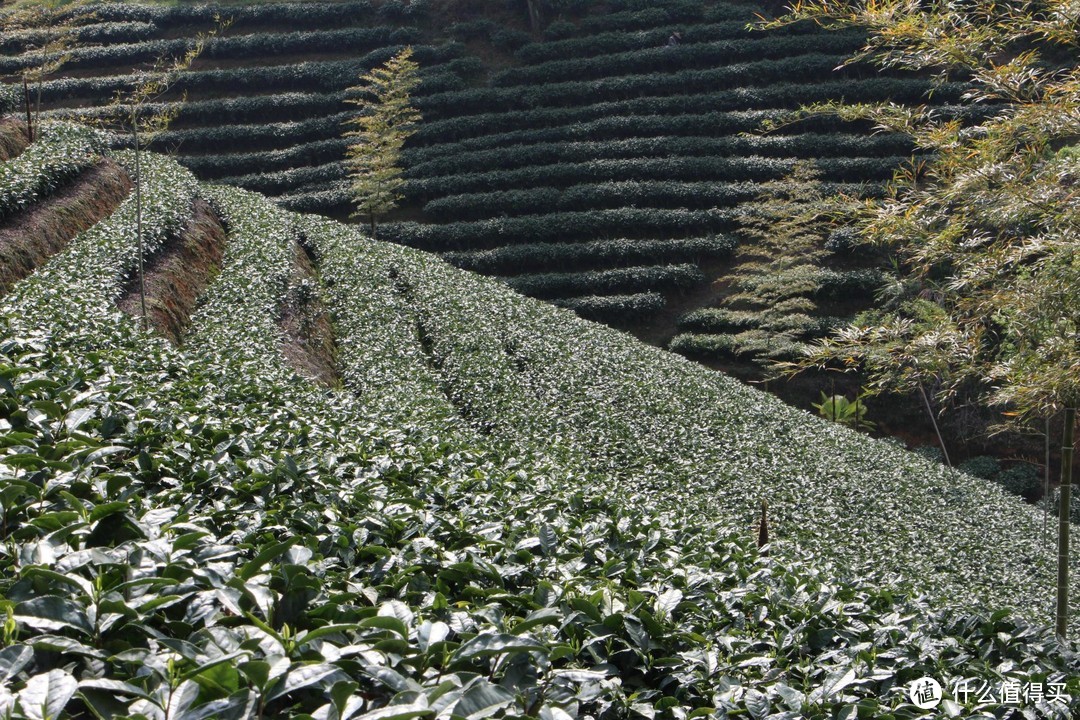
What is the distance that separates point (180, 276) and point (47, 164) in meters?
3.48

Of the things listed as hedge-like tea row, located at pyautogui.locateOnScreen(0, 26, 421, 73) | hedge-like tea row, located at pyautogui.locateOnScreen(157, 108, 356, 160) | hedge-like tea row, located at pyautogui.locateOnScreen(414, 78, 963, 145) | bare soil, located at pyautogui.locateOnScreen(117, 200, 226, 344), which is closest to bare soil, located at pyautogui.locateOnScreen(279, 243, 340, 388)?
bare soil, located at pyautogui.locateOnScreen(117, 200, 226, 344)

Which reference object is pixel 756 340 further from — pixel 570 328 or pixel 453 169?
pixel 453 169

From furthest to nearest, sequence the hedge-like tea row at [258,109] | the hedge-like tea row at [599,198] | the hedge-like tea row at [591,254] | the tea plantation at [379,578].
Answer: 1. the hedge-like tea row at [258,109]
2. the hedge-like tea row at [599,198]
3. the hedge-like tea row at [591,254]
4. the tea plantation at [379,578]

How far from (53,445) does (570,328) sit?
1381cm

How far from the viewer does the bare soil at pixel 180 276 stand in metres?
12.3

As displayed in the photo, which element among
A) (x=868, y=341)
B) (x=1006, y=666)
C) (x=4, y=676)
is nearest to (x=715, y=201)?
(x=868, y=341)

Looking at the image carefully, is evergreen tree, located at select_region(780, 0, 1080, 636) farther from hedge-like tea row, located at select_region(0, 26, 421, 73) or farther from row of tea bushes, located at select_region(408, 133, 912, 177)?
hedge-like tea row, located at select_region(0, 26, 421, 73)

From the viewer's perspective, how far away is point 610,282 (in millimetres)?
27328

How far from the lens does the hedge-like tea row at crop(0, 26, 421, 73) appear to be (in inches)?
1506

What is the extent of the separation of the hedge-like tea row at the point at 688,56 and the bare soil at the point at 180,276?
21.8 m

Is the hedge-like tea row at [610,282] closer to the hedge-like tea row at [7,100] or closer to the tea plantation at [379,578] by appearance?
the hedge-like tea row at [7,100]

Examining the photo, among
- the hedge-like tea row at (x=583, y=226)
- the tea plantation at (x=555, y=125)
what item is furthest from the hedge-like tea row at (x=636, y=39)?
the hedge-like tea row at (x=583, y=226)

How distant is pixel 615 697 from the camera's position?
2.77m

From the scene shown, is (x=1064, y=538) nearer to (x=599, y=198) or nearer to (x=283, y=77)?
(x=599, y=198)
